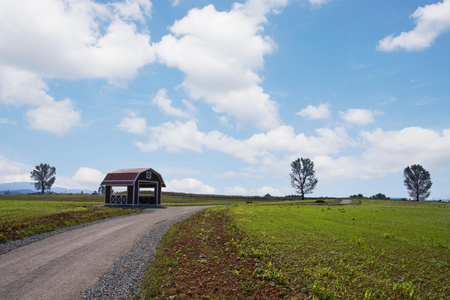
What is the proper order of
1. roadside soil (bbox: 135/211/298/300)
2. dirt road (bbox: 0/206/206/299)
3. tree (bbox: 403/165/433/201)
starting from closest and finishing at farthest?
roadside soil (bbox: 135/211/298/300) → dirt road (bbox: 0/206/206/299) → tree (bbox: 403/165/433/201)

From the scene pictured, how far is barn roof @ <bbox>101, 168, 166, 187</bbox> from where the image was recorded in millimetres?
50644

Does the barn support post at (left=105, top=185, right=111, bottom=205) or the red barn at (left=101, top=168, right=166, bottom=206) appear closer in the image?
the red barn at (left=101, top=168, right=166, bottom=206)

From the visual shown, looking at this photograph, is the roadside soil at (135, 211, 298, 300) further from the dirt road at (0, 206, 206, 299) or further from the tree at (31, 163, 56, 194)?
the tree at (31, 163, 56, 194)

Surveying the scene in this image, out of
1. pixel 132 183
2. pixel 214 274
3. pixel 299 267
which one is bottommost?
pixel 214 274

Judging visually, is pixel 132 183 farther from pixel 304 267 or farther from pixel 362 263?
pixel 362 263

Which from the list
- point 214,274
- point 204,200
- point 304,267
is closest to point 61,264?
point 214,274

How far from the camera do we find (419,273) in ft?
32.2

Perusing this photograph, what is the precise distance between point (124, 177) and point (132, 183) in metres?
2.88

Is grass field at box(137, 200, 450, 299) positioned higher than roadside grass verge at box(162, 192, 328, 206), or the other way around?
grass field at box(137, 200, 450, 299)

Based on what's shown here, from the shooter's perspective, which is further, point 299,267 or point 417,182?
point 417,182

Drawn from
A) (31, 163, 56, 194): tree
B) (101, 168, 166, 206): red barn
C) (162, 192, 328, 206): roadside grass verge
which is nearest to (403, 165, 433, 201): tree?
(162, 192, 328, 206): roadside grass verge

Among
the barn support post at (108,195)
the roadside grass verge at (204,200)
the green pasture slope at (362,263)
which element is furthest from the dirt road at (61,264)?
the roadside grass verge at (204,200)

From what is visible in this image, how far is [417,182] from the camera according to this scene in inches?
4304

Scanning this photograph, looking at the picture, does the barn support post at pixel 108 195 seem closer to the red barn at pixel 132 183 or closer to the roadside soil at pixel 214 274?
the red barn at pixel 132 183
